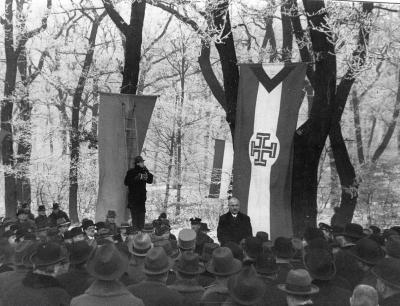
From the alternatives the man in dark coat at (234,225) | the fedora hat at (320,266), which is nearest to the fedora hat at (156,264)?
the fedora hat at (320,266)

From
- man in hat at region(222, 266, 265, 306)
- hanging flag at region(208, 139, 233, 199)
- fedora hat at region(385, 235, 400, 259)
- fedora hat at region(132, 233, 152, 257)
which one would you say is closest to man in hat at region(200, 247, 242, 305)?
man in hat at region(222, 266, 265, 306)

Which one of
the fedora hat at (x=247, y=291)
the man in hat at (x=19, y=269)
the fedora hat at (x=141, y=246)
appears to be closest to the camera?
the fedora hat at (x=247, y=291)

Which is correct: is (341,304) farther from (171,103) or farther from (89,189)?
(89,189)

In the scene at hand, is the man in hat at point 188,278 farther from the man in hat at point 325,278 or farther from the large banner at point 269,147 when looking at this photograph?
the large banner at point 269,147

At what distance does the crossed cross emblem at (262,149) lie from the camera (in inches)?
341

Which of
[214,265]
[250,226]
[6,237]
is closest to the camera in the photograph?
[214,265]

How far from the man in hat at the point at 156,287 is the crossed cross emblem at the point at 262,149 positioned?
4809 millimetres

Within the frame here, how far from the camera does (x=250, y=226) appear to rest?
8242 millimetres

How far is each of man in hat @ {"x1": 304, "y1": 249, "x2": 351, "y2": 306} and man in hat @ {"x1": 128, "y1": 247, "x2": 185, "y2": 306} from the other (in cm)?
104

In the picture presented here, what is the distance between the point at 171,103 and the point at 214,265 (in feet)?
61.7

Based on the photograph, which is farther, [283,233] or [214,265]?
[283,233]

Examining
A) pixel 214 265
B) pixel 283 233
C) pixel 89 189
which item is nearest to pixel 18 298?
pixel 214 265

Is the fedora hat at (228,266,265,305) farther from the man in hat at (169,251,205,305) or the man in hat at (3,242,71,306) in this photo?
the man in hat at (3,242,71,306)

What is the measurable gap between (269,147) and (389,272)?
4.89 m
